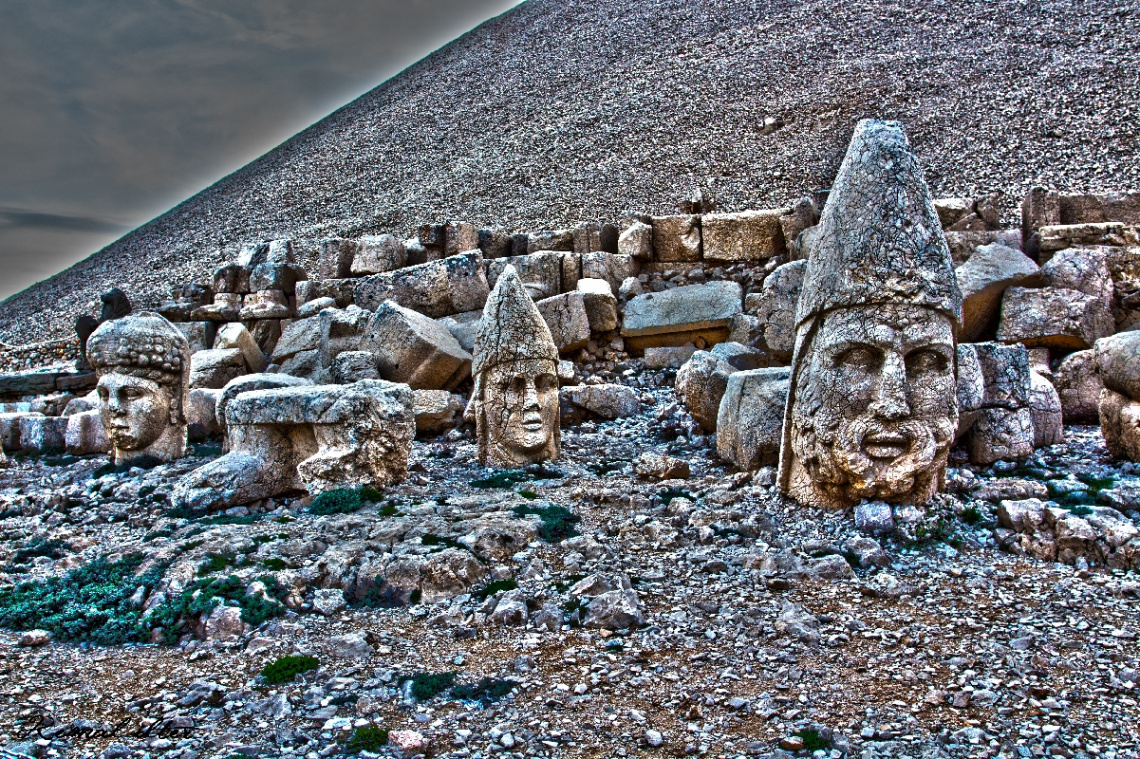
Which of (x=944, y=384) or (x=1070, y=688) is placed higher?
(x=944, y=384)

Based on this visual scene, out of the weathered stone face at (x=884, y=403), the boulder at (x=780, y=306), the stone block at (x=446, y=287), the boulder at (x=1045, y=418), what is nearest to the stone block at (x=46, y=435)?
the stone block at (x=446, y=287)

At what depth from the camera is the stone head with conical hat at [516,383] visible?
713 cm

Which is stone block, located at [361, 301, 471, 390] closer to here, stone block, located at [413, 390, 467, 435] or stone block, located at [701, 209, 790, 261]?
stone block, located at [413, 390, 467, 435]

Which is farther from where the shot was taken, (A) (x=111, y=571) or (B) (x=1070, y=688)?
(A) (x=111, y=571)

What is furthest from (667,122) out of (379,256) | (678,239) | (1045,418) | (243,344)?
(1045,418)

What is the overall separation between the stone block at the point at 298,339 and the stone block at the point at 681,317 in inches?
192

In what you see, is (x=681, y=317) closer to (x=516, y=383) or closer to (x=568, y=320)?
(x=568, y=320)

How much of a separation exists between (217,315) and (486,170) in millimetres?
21635

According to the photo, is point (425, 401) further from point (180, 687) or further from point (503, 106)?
point (503, 106)

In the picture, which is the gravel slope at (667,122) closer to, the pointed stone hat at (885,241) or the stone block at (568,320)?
the stone block at (568,320)

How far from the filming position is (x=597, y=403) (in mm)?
8977

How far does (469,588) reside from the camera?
4234 millimetres

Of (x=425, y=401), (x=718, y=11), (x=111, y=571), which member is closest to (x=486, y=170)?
(x=718, y=11)

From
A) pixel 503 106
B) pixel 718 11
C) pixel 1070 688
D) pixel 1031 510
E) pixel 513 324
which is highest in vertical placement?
pixel 718 11
